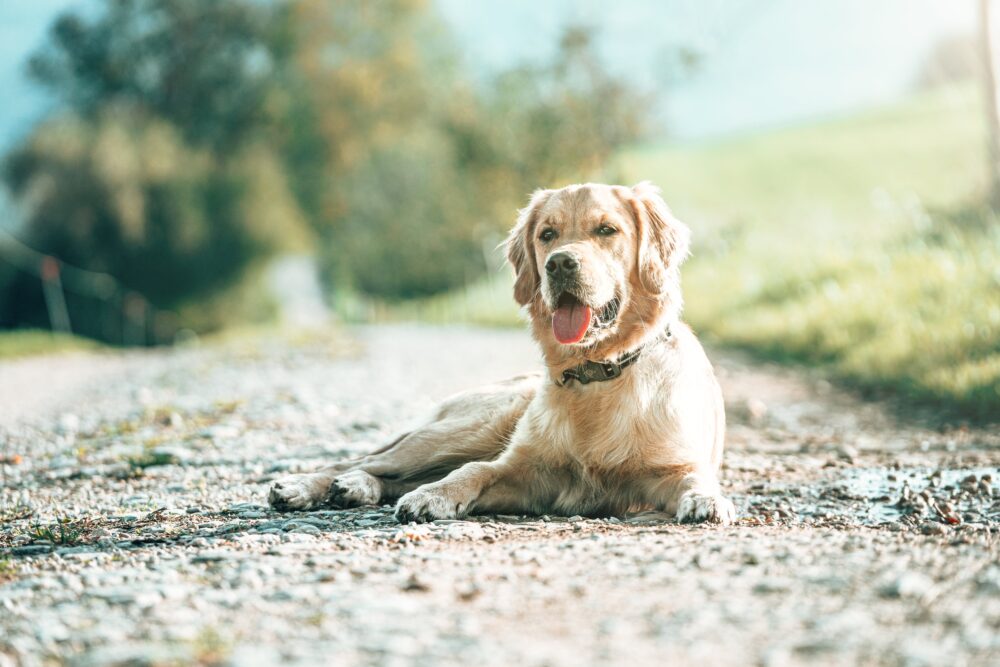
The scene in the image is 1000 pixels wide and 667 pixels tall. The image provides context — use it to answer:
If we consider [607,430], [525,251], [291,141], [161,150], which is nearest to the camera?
[607,430]

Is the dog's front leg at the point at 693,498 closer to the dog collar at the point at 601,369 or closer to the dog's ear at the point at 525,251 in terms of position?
the dog collar at the point at 601,369

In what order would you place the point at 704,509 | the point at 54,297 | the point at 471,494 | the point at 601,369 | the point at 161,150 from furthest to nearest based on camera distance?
the point at 161,150
the point at 54,297
the point at 601,369
the point at 471,494
the point at 704,509

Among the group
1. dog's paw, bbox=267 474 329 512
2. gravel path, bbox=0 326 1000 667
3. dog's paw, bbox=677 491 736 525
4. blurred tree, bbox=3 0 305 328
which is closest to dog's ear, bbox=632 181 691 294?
dog's paw, bbox=677 491 736 525

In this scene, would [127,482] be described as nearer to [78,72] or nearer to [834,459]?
[834,459]

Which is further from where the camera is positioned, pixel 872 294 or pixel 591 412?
pixel 872 294

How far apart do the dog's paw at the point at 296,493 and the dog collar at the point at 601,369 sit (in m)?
1.39

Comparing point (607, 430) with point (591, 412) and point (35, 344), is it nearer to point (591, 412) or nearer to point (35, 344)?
point (591, 412)

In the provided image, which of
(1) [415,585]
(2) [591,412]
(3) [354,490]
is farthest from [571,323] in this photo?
(1) [415,585]

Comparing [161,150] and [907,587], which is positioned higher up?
[161,150]

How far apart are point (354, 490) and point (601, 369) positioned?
4.48 ft

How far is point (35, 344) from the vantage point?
20.5m

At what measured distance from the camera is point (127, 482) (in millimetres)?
5969

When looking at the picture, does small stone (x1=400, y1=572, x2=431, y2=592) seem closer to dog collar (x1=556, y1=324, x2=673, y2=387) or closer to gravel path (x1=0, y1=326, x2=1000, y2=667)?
gravel path (x1=0, y1=326, x2=1000, y2=667)

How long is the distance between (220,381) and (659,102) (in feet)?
60.9
